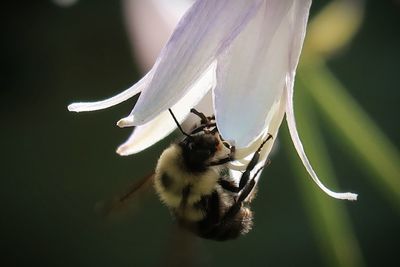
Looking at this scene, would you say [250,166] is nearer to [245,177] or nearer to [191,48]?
[245,177]

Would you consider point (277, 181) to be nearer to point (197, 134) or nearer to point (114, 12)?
point (114, 12)

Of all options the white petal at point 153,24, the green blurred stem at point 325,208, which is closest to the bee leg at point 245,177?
the green blurred stem at point 325,208

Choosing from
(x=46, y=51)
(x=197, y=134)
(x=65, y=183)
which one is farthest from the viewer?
(x=46, y=51)

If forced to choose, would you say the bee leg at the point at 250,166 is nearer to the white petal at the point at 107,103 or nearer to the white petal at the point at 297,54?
the white petal at the point at 297,54

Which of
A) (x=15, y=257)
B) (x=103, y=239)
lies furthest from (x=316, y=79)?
(x=15, y=257)

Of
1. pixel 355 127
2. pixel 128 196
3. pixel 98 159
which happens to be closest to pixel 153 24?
pixel 355 127

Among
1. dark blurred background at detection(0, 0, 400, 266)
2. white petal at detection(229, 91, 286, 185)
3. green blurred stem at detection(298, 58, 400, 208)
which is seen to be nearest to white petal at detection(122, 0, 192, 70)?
green blurred stem at detection(298, 58, 400, 208)
